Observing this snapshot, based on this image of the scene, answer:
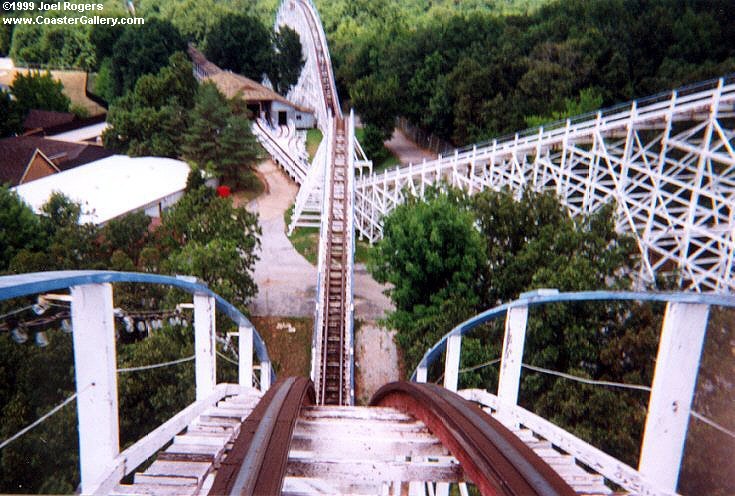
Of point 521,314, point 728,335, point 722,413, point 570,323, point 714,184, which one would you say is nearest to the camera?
point 521,314

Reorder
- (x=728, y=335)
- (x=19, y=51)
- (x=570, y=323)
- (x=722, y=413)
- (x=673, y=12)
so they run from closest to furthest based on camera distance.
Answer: (x=722, y=413)
(x=728, y=335)
(x=570, y=323)
(x=673, y=12)
(x=19, y=51)

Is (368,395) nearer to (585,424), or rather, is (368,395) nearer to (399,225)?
(399,225)

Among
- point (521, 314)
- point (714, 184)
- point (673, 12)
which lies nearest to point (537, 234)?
point (714, 184)

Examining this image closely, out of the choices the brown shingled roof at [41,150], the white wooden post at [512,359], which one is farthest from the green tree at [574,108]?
the brown shingled roof at [41,150]

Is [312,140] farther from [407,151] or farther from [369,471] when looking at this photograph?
[369,471]

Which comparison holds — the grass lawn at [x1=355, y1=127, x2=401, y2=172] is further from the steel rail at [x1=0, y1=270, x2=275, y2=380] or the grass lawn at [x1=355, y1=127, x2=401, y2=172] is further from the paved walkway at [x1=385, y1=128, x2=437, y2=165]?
the steel rail at [x1=0, y1=270, x2=275, y2=380]

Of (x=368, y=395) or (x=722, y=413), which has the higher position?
(x=722, y=413)

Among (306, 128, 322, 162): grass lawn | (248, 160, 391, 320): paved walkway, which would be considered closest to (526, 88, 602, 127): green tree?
(248, 160, 391, 320): paved walkway

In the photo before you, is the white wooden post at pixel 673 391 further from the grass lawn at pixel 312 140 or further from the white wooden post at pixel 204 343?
the grass lawn at pixel 312 140
